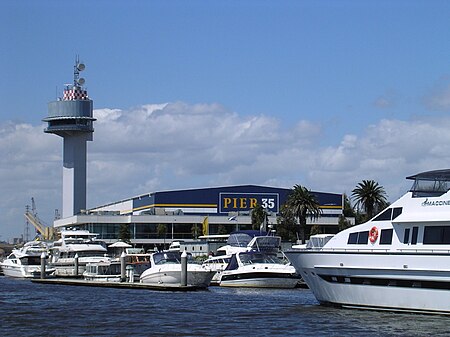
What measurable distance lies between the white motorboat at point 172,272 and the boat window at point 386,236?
22.5 meters

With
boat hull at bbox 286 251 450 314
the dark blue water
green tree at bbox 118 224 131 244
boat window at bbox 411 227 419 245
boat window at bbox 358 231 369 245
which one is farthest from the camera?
green tree at bbox 118 224 131 244

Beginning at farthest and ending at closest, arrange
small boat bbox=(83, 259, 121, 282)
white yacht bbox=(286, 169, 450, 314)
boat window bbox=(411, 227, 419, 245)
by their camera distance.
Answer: small boat bbox=(83, 259, 121, 282) → boat window bbox=(411, 227, 419, 245) → white yacht bbox=(286, 169, 450, 314)

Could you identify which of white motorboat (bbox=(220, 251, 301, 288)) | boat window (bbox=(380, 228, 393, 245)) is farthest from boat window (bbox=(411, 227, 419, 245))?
white motorboat (bbox=(220, 251, 301, 288))

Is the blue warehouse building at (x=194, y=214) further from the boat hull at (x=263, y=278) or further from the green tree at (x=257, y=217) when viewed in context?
the boat hull at (x=263, y=278)

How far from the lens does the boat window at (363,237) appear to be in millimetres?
40969

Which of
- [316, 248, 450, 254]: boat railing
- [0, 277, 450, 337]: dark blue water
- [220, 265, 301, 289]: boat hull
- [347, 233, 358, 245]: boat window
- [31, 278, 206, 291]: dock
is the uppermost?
[347, 233, 358, 245]: boat window

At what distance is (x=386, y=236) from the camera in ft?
132

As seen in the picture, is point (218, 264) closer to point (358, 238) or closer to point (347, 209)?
point (358, 238)

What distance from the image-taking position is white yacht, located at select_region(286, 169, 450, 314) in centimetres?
3806

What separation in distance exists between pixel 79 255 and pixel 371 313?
56.6m

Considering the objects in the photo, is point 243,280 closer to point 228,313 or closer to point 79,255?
point 228,313

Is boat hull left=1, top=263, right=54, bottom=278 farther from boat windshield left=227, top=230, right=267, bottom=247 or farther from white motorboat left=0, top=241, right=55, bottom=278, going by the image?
boat windshield left=227, top=230, right=267, bottom=247

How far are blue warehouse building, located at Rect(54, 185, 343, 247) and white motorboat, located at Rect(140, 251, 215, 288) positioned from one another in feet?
223

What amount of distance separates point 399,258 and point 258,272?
25.9 meters
